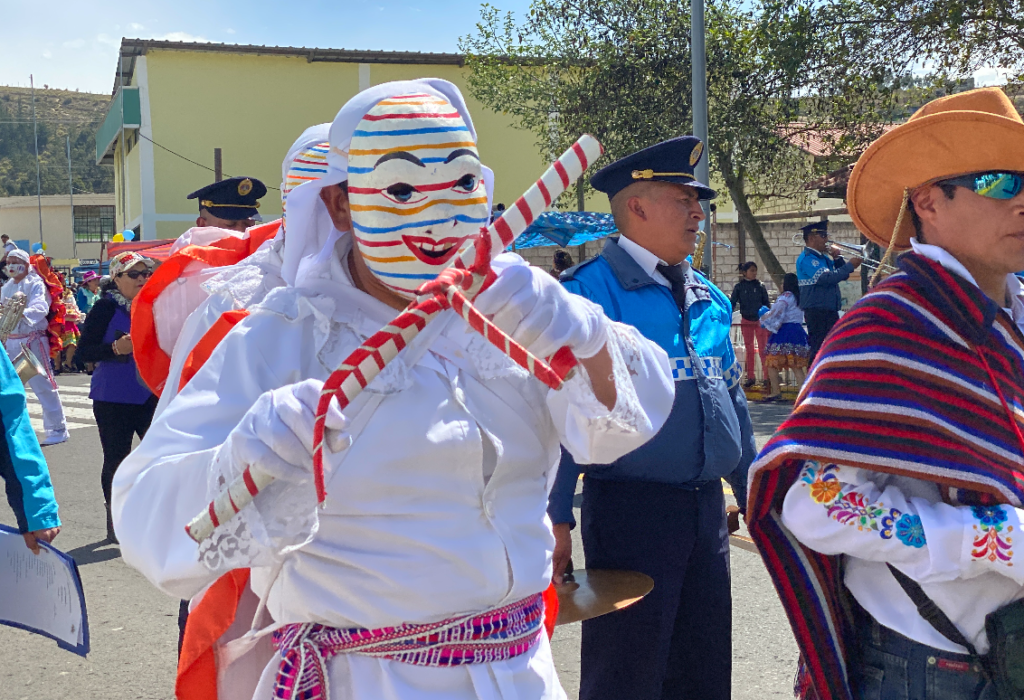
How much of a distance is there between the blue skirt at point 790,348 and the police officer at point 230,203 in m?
8.64

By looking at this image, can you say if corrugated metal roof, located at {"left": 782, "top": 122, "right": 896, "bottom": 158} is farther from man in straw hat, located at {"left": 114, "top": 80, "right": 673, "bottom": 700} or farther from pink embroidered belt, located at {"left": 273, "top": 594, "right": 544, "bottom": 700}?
pink embroidered belt, located at {"left": 273, "top": 594, "right": 544, "bottom": 700}

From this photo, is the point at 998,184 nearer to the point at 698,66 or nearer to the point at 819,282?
the point at 819,282

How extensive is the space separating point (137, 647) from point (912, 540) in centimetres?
400

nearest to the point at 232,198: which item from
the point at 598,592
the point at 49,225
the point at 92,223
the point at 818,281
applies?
the point at 598,592

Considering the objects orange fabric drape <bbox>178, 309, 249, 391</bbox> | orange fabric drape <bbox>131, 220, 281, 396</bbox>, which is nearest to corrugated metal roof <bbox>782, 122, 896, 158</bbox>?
orange fabric drape <bbox>131, 220, 281, 396</bbox>

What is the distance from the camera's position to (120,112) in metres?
32.1

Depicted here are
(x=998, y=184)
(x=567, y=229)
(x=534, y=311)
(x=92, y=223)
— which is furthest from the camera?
(x=92, y=223)

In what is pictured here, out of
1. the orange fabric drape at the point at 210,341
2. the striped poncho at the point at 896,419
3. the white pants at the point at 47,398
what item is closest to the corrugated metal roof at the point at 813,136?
the white pants at the point at 47,398

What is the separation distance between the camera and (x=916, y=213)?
7.80ft

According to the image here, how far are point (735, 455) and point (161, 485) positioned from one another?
2.12 meters

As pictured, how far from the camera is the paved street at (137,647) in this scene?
4.40m

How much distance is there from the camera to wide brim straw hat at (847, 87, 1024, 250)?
2.21 meters

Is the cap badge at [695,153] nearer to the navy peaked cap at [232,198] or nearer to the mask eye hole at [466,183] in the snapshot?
the mask eye hole at [466,183]

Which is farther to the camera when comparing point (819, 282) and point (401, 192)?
point (819, 282)
